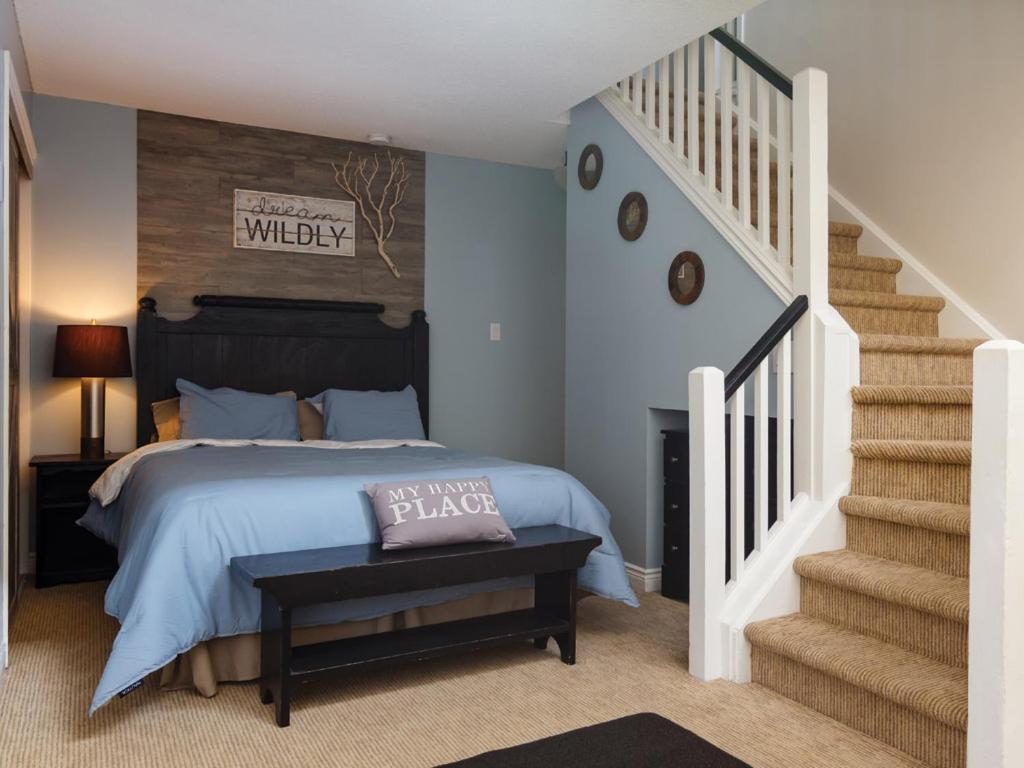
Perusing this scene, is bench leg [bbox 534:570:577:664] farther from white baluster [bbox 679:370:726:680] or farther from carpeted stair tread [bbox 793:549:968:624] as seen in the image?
carpeted stair tread [bbox 793:549:968:624]

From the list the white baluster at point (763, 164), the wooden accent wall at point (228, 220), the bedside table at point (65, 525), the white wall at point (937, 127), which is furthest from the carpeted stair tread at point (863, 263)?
the bedside table at point (65, 525)

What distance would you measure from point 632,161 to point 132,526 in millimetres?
2767

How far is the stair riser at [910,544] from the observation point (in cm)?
253

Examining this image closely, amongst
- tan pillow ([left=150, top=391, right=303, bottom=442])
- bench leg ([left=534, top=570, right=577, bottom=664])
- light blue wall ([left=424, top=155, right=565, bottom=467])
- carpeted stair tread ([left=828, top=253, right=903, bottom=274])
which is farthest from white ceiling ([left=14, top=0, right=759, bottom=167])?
bench leg ([left=534, top=570, right=577, bottom=664])

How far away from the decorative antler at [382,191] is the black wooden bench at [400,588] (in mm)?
2654

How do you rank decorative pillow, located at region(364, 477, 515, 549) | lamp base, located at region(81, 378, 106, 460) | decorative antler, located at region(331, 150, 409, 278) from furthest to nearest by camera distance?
decorative antler, located at region(331, 150, 409, 278), lamp base, located at region(81, 378, 106, 460), decorative pillow, located at region(364, 477, 515, 549)

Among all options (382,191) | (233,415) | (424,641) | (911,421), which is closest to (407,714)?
(424,641)

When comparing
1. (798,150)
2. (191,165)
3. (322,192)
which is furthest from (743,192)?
(191,165)

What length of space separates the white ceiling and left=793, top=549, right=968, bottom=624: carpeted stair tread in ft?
6.83

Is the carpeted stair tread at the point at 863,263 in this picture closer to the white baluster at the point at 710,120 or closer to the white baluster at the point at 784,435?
the white baluster at the point at 710,120

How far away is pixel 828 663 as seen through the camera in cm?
247

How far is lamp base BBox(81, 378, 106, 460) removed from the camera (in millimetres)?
4199

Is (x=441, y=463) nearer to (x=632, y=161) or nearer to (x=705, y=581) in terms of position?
(x=705, y=581)

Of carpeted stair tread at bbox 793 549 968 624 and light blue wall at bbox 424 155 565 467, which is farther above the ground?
light blue wall at bbox 424 155 565 467
